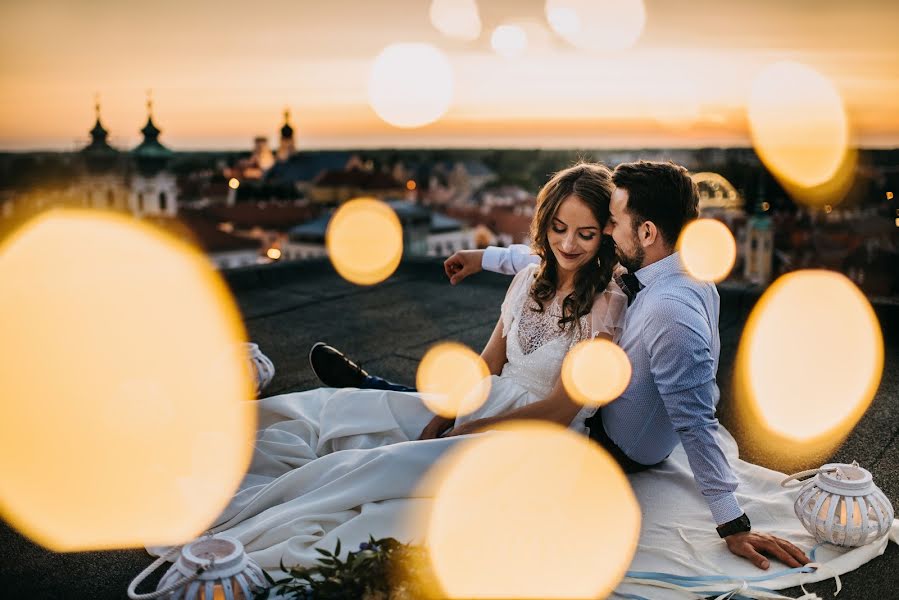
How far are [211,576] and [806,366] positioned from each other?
351 cm

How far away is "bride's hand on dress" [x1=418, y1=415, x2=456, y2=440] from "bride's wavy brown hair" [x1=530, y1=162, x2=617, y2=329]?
52 centimetres

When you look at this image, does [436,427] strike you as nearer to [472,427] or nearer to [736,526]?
[472,427]

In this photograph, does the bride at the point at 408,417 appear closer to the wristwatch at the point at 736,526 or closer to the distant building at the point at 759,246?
the wristwatch at the point at 736,526

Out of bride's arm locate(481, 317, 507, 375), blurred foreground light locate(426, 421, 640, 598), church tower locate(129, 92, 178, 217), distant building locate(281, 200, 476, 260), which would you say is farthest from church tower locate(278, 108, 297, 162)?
blurred foreground light locate(426, 421, 640, 598)

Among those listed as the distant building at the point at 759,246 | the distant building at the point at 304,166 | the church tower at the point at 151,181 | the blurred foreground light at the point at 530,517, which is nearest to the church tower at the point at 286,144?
the distant building at the point at 304,166

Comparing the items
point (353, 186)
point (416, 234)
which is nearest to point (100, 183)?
point (353, 186)

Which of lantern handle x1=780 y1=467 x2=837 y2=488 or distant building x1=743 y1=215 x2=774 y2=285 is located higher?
lantern handle x1=780 y1=467 x2=837 y2=488

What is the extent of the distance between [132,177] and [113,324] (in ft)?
196

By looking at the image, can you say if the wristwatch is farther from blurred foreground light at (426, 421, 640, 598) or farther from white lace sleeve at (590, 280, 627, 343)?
white lace sleeve at (590, 280, 627, 343)

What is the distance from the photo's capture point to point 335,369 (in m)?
3.52

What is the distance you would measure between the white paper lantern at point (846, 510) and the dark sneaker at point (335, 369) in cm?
184

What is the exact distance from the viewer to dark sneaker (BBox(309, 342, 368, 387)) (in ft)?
11.6

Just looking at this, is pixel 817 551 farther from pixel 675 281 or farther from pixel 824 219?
pixel 824 219

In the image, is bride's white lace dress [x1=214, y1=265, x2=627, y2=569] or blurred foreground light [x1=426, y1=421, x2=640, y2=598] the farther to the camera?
bride's white lace dress [x1=214, y1=265, x2=627, y2=569]
